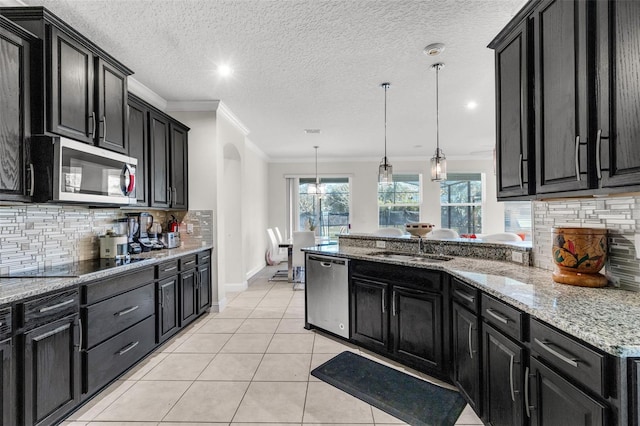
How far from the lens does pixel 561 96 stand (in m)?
1.49

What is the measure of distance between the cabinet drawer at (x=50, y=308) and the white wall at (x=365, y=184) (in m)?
5.85

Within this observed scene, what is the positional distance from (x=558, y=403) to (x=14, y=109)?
3.07 meters

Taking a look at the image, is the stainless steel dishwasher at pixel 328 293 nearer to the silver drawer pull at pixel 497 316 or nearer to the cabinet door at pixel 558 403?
the silver drawer pull at pixel 497 316

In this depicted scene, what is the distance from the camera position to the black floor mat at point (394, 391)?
6.21ft

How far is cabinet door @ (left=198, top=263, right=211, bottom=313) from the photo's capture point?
3.57 metres

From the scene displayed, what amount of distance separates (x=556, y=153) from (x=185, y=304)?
11.2ft

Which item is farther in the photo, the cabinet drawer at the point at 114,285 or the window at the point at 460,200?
the window at the point at 460,200

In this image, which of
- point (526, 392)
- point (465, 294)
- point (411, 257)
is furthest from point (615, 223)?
point (411, 257)


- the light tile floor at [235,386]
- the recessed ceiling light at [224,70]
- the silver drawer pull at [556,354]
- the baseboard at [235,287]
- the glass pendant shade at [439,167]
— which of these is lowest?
the light tile floor at [235,386]

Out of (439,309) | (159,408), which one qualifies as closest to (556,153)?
(439,309)

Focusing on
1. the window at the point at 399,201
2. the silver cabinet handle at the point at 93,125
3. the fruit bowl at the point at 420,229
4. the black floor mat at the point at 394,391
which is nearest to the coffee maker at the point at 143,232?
the silver cabinet handle at the point at 93,125

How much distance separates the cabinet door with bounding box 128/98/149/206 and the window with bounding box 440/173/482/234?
6567 mm

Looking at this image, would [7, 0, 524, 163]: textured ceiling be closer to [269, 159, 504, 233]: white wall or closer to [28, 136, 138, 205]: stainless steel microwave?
[28, 136, 138, 205]: stainless steel microwave

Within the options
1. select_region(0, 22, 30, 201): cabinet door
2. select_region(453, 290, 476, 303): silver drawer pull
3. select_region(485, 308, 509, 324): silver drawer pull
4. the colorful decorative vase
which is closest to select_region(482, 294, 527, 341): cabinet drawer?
select_region(485, 308, 509, 324): silver drawer pull
